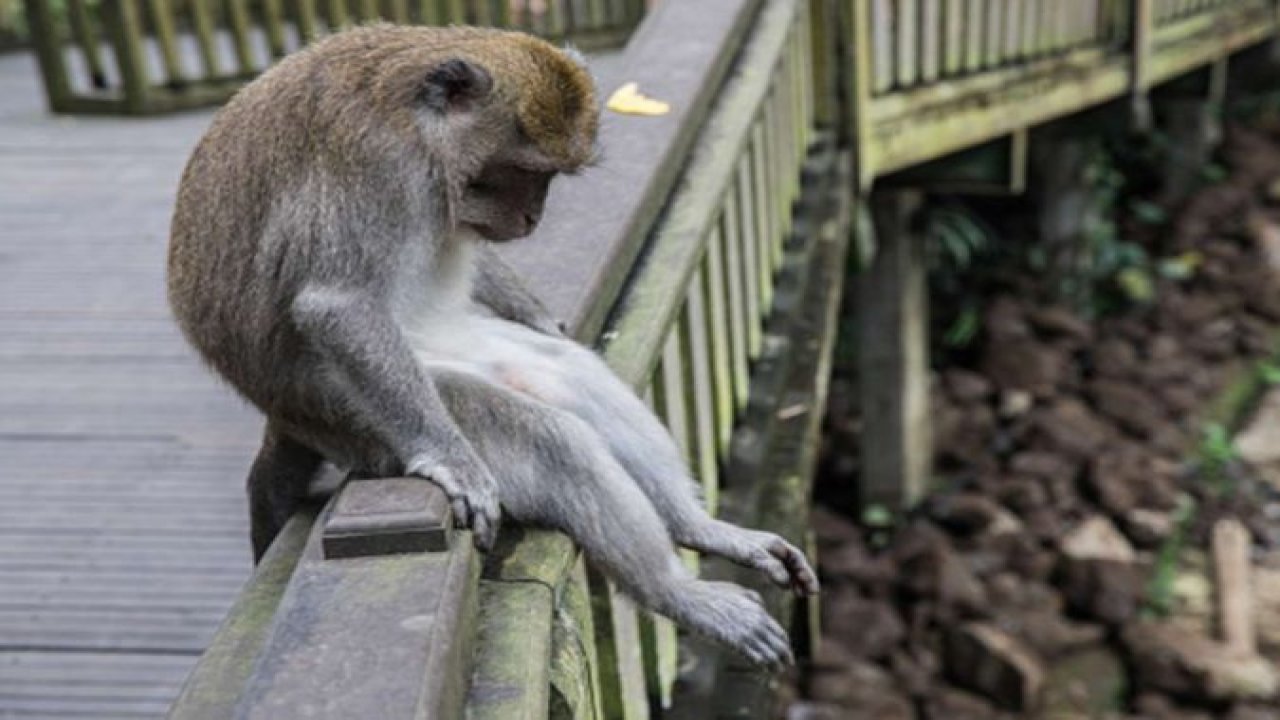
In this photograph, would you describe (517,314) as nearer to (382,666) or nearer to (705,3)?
(382,666)

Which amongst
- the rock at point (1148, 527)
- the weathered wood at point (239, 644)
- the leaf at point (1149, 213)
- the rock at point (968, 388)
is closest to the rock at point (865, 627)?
the rock at point (1148, 527)

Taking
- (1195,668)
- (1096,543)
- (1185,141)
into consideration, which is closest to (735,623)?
(1195,668)

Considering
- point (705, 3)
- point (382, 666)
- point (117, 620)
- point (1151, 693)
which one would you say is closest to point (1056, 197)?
point (1151, 693)

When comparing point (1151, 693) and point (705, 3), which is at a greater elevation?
point (705, 3)

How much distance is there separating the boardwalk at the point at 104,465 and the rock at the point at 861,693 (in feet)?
9.90

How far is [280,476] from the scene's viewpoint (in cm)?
240

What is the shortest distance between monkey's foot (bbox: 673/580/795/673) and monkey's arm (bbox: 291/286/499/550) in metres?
0.46

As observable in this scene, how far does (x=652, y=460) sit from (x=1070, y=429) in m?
6.23

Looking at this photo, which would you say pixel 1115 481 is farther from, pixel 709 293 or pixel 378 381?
pixel 378 381

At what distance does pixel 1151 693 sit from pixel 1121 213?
5.86m

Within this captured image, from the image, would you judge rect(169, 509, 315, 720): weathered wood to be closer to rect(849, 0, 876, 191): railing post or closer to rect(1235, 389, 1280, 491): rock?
rect(849, 0, 876, 191): railing post

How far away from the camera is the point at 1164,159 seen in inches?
460

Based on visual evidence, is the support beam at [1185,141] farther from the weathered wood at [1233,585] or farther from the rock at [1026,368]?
the weathered wood at [1233,585]

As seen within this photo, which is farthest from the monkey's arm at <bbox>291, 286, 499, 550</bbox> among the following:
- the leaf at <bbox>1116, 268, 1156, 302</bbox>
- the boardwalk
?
the leaf at <bbox>1116, 268, 1156, 302</bbox>
